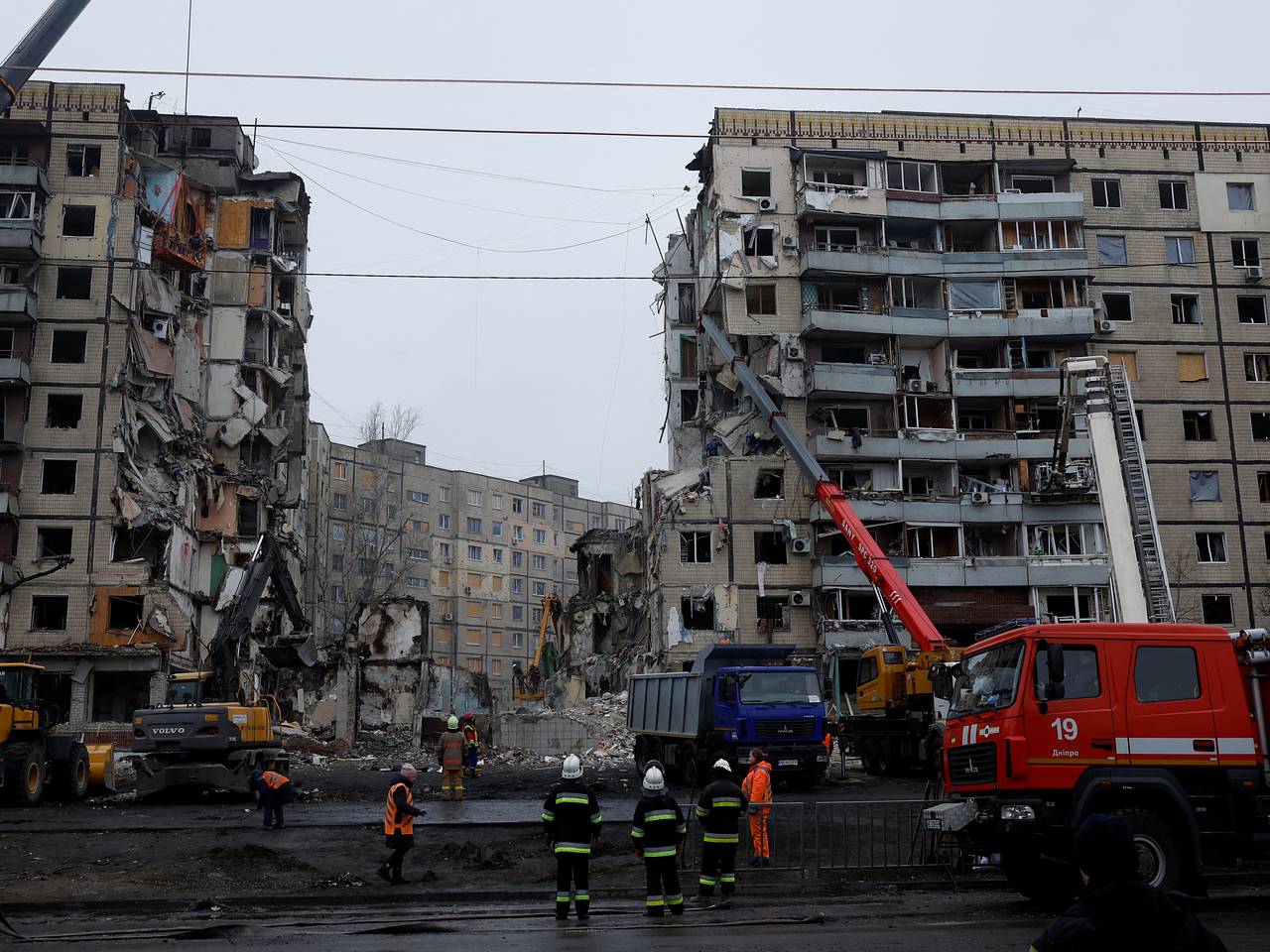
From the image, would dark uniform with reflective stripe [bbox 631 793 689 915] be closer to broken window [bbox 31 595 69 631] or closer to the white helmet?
the white helmet

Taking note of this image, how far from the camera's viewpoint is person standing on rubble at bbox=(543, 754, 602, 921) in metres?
12.6

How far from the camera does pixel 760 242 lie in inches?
2135

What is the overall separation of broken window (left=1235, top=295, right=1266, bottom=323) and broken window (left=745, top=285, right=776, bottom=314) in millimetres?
20855

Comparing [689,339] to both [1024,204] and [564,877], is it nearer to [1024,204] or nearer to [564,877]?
[1024,204]

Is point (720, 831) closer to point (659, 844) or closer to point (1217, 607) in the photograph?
point (659, 844)

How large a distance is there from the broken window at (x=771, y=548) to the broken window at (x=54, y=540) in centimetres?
2692

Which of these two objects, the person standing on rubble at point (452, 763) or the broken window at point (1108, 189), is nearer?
the person standing on rubble at point (452, 763)

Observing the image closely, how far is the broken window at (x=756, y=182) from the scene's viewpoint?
54.5 metres

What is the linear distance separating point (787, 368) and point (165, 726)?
31721 mm

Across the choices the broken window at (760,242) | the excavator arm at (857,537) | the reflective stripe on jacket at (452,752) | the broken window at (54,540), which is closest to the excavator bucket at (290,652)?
the broken window at (54,540)

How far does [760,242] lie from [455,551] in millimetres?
46263

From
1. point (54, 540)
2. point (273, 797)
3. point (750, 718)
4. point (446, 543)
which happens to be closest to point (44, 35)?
point (273, 797)

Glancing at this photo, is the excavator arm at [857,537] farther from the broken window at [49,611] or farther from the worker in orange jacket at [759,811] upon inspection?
the broken window at [49,611]

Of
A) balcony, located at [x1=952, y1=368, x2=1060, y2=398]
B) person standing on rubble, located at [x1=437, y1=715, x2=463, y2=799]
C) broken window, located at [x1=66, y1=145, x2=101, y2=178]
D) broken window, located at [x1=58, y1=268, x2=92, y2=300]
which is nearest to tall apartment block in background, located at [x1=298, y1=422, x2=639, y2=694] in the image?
broken window, located at [x1=58, y1=268, x2=92, y2=300]
